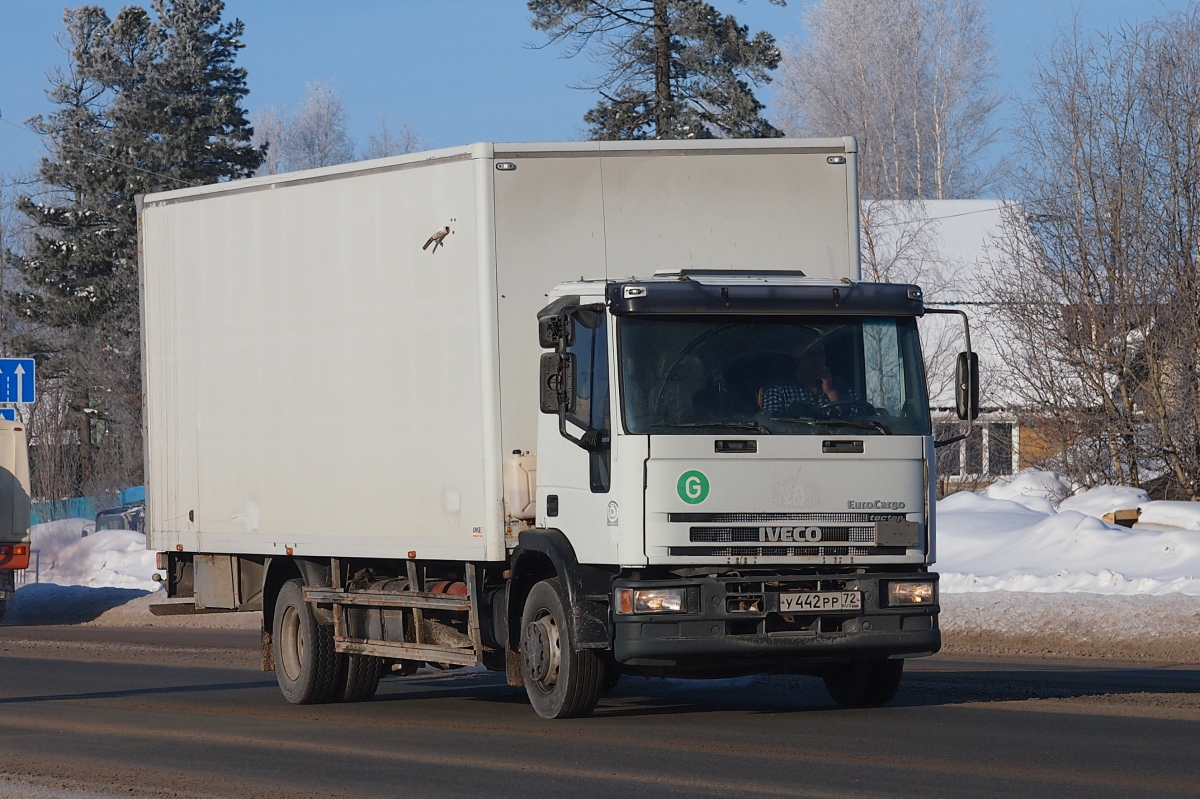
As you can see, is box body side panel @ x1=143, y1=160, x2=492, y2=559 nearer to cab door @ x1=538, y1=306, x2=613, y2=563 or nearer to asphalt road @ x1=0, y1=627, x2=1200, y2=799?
cab door @ x1=538, y1=306, x2=613, y2=563

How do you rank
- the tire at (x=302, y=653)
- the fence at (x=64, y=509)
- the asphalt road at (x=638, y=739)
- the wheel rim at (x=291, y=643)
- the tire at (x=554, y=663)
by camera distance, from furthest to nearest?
the fence at (x=64, y=509)
the wheel rim at (x=291, y=643)
the tire at (x=302, y=653)
the tire at (x=554, y=663)
the asphalt road at (x=638, y=739)

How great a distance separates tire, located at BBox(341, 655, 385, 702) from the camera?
13.1 m

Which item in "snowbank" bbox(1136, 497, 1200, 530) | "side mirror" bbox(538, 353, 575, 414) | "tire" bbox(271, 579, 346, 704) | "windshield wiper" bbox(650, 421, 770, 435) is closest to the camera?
"windshield wiper" bbox(650, 421, 770, 435)

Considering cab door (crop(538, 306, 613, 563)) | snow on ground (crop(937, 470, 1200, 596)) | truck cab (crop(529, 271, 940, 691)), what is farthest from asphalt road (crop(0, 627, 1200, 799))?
snow on ground (crop(937, 470, 1200, 596))

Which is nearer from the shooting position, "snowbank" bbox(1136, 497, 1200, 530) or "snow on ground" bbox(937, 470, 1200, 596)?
"snow on ground" bbox(937, 470, 1200, 596)

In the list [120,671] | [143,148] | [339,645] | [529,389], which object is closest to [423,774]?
[529,389]

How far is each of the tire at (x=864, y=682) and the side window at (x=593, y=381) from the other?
2.37 m

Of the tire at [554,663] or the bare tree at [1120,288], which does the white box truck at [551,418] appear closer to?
the tire at [554,663]

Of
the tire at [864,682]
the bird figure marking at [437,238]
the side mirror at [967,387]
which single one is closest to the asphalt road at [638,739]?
the tire at [864,682]

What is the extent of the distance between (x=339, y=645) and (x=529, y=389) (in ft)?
9.67

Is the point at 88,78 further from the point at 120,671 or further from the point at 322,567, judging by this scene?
the point at 322,567

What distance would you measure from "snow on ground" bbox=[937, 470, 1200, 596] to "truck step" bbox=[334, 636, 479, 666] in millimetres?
8703

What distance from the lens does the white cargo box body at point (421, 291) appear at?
11148 millimetres

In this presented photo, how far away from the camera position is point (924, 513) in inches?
410
